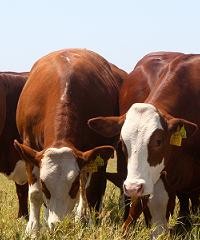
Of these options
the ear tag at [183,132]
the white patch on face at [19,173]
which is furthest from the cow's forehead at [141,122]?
the white patch on face at [19,173]

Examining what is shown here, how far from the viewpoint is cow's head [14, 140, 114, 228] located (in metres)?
6.38

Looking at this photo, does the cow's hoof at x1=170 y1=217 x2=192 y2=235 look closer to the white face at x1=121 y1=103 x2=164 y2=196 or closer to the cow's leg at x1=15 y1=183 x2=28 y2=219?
the white face at x1=121 y1=103 x2=164 y2=196

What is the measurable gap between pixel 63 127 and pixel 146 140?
121cm

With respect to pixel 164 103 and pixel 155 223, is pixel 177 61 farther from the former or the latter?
pixel 155 223

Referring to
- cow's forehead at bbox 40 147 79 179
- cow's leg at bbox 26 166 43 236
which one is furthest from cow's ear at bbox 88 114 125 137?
cow's leg at bbox 26 166 43 236

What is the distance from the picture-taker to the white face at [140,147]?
592 centimetres

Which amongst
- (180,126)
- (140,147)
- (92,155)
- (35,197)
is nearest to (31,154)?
(92,155)

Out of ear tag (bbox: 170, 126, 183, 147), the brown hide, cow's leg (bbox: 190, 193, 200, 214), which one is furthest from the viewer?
cow's leg (bbox: 190, 193, 200, 214)

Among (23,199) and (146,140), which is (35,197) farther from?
(146,140)

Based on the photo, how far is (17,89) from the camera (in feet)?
32.8

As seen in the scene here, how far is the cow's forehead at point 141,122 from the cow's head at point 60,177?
60 centimetres

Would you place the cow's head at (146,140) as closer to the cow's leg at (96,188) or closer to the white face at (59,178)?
the white face at (59,178)

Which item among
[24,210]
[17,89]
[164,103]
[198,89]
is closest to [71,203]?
[164,103]

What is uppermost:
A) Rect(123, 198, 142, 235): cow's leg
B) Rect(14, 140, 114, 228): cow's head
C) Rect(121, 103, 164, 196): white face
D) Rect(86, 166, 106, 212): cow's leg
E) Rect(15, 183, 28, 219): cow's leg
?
Rect(121, 103, 164, 196): white face
